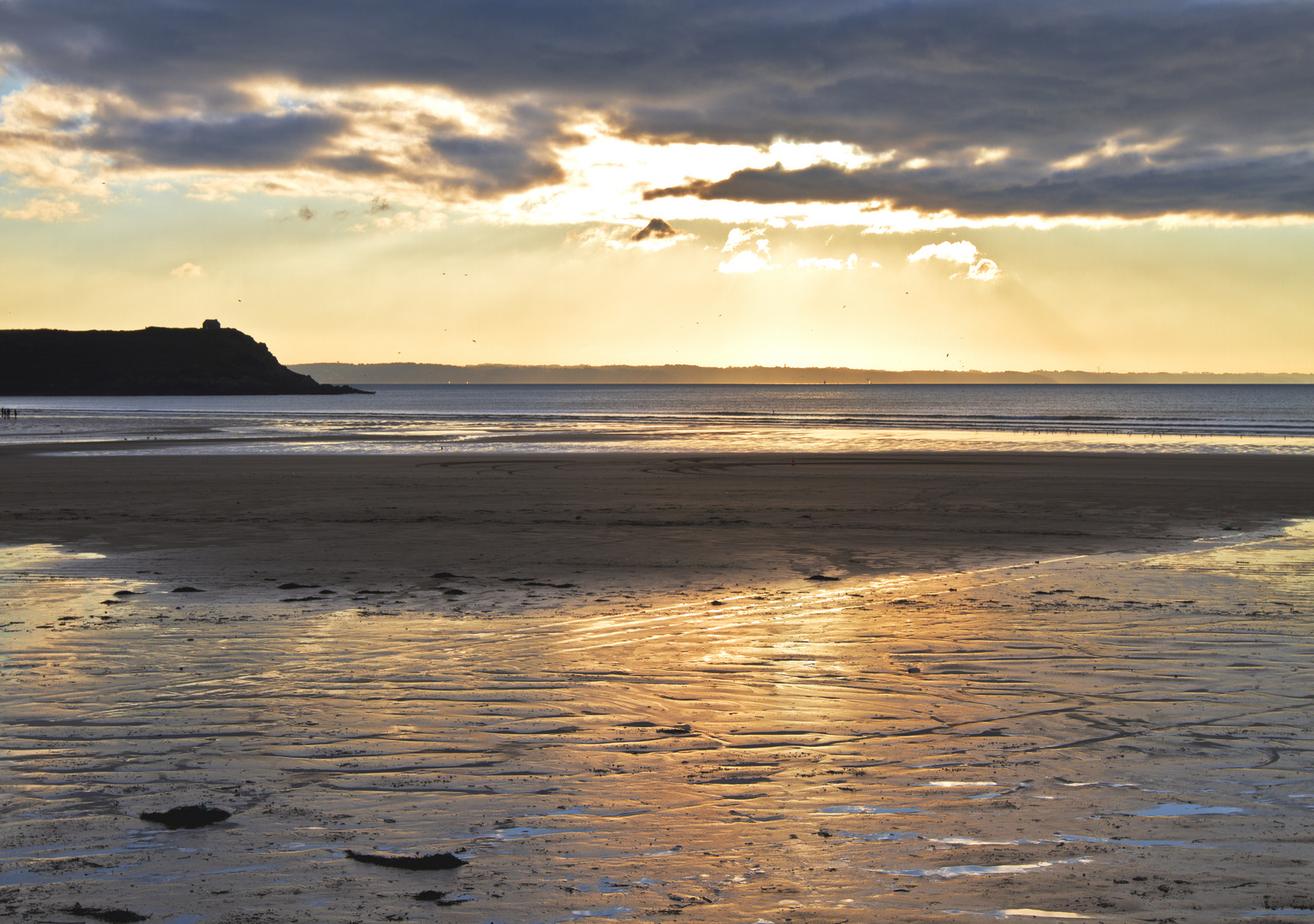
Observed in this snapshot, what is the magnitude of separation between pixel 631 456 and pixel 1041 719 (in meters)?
29.5

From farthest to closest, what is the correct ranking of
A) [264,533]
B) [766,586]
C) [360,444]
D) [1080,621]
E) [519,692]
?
[360,444]
[264,533]
[766,586]
[1080,621]
[519,692]

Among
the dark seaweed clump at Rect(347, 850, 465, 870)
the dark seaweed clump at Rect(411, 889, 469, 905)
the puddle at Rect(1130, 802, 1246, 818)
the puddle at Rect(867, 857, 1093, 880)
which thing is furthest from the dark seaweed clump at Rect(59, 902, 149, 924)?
the puddle at Rect(1130, 802, 1246, 818)

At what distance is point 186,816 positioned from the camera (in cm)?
505

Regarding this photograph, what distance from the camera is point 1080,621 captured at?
10.0m

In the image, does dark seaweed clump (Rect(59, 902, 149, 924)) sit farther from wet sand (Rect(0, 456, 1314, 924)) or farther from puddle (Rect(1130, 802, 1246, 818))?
puddle (Rect(1130, 802, 1246, 818))

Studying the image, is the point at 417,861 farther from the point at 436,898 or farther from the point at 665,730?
the point at 665,730

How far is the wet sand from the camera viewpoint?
444 cm

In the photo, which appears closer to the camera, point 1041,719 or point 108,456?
point 1041,719

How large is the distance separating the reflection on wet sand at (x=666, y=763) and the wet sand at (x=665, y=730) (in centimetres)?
3

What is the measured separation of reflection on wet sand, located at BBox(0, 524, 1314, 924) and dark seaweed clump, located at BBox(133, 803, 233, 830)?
0.09 meters

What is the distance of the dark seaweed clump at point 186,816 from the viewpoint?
500 centimetres

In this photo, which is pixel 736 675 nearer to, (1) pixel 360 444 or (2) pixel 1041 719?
(2) pixel 1041 719

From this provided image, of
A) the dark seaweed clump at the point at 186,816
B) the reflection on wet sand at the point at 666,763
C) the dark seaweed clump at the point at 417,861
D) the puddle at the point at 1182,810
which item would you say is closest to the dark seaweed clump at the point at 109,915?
the reflection on wet sand at the point at 666,763

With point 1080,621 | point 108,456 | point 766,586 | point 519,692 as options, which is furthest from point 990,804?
point 108,456
